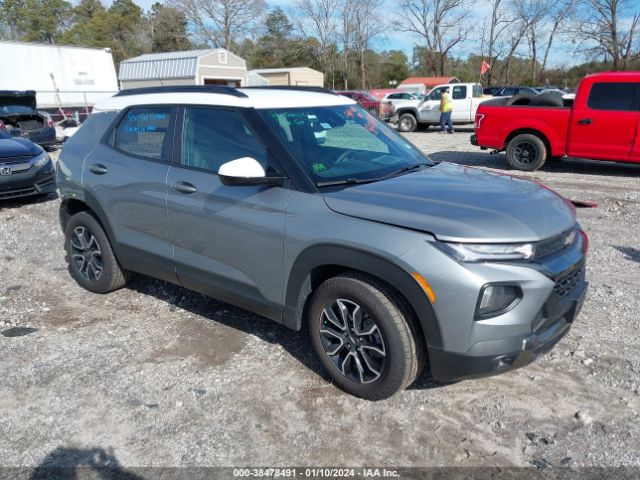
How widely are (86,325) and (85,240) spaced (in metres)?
0.88

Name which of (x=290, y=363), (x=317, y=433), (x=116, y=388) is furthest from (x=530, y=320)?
(x=116, y=388)

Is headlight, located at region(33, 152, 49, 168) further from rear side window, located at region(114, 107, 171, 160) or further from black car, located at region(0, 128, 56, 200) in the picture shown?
rear side window, located at region(114, 107, 171, 160)

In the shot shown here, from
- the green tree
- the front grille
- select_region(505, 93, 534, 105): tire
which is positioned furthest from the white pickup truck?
the green tree

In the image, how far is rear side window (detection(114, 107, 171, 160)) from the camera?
4.00 m

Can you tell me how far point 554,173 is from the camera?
10844 millimetres

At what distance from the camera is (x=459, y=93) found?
21078 millimetres

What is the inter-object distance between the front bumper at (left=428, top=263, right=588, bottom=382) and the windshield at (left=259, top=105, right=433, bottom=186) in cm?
126

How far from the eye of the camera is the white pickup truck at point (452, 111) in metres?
20.8

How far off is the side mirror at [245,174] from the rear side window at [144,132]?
1038mm

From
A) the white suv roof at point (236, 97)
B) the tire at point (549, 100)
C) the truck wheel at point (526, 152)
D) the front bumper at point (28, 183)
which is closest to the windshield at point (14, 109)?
the front bumper at point (28, 183)

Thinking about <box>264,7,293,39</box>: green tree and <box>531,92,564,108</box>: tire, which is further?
<box>264,7,293,39</box>: green tree

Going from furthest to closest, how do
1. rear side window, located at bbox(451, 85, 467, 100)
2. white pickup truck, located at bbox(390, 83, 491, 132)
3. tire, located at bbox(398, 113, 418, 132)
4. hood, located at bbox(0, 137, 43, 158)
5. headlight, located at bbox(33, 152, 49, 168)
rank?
tire, located at bbox(398, 113, 418, 132)
rear side window, located at bbox(451, 85, 467, 100)
white pickup truck, located at bbox(390, 83, 491, 132)
headlight, located at bbox(33, 152, 49, 168)
hood, located at bbox(0, 137, 43, 158)

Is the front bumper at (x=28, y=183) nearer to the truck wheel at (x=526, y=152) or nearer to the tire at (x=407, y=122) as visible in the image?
the truck wheel at (x=526, y=152)

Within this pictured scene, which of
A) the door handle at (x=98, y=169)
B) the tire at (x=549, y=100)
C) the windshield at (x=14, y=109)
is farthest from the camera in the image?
the windshield at (x=14, y=109)
